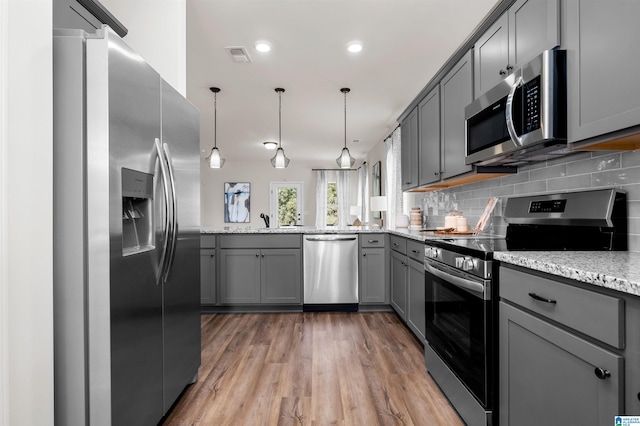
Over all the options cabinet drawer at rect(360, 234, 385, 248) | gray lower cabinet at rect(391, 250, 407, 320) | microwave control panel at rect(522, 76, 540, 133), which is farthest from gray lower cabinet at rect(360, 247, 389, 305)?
microwave control panel at rect(522, 76, 540, 133)

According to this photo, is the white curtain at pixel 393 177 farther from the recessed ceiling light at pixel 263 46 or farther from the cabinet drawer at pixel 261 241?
the recessed ceiling light at pixel 263 46

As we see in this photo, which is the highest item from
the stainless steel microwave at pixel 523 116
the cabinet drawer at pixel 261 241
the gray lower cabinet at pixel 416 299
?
the stainless steel microwave at pixel 523 116

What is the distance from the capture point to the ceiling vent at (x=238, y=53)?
3.22m

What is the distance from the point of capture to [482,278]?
155cm

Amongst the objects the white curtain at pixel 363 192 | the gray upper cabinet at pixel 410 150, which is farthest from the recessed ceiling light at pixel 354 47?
the white curtain at pixel 363 192

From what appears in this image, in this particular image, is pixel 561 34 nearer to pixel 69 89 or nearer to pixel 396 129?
pixel 69 89

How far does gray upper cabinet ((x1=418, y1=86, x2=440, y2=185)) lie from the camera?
310 centimetres

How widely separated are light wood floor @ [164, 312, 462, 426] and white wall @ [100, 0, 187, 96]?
1.93 m

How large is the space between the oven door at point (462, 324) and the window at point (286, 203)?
7.80 meters

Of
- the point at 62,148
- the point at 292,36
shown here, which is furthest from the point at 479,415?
the point at 292,36

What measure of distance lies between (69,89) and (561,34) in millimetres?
1983

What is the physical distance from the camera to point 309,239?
3.80 m

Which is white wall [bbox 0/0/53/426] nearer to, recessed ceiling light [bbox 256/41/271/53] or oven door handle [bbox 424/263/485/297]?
oven door handle [bbox 424/263/485/297]

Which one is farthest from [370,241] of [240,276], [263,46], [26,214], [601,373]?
[26,214]
